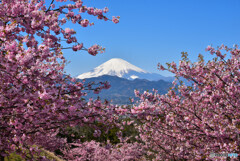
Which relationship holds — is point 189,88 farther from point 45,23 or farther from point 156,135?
point 45,23

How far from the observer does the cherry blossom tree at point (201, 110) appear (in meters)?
6.15

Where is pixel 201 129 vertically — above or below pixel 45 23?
below

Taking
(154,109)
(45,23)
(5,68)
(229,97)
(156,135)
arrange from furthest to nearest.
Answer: (156,135), (229,97), (154,109), (45,23), (5,68)

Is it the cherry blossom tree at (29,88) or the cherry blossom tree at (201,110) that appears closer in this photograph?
the cherry blossom tree at (29,88)

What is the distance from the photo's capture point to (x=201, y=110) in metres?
7.84

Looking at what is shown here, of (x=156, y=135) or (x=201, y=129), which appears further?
(x=156, y=135)

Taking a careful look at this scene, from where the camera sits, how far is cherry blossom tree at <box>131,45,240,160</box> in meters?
6.15

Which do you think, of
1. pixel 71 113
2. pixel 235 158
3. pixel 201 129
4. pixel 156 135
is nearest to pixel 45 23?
pixel 71 113

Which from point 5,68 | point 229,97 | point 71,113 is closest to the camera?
point 5,68

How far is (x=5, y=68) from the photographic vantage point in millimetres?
3799

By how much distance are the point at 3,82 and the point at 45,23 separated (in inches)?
57.0

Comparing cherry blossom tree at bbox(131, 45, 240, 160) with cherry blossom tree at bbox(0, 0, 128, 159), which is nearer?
cherry blossom tree at bbox(0, 0, 128, 159)

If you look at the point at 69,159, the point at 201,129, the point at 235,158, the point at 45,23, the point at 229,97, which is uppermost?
the point at 45,23

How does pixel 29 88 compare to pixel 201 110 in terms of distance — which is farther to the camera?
pixel 201 110
